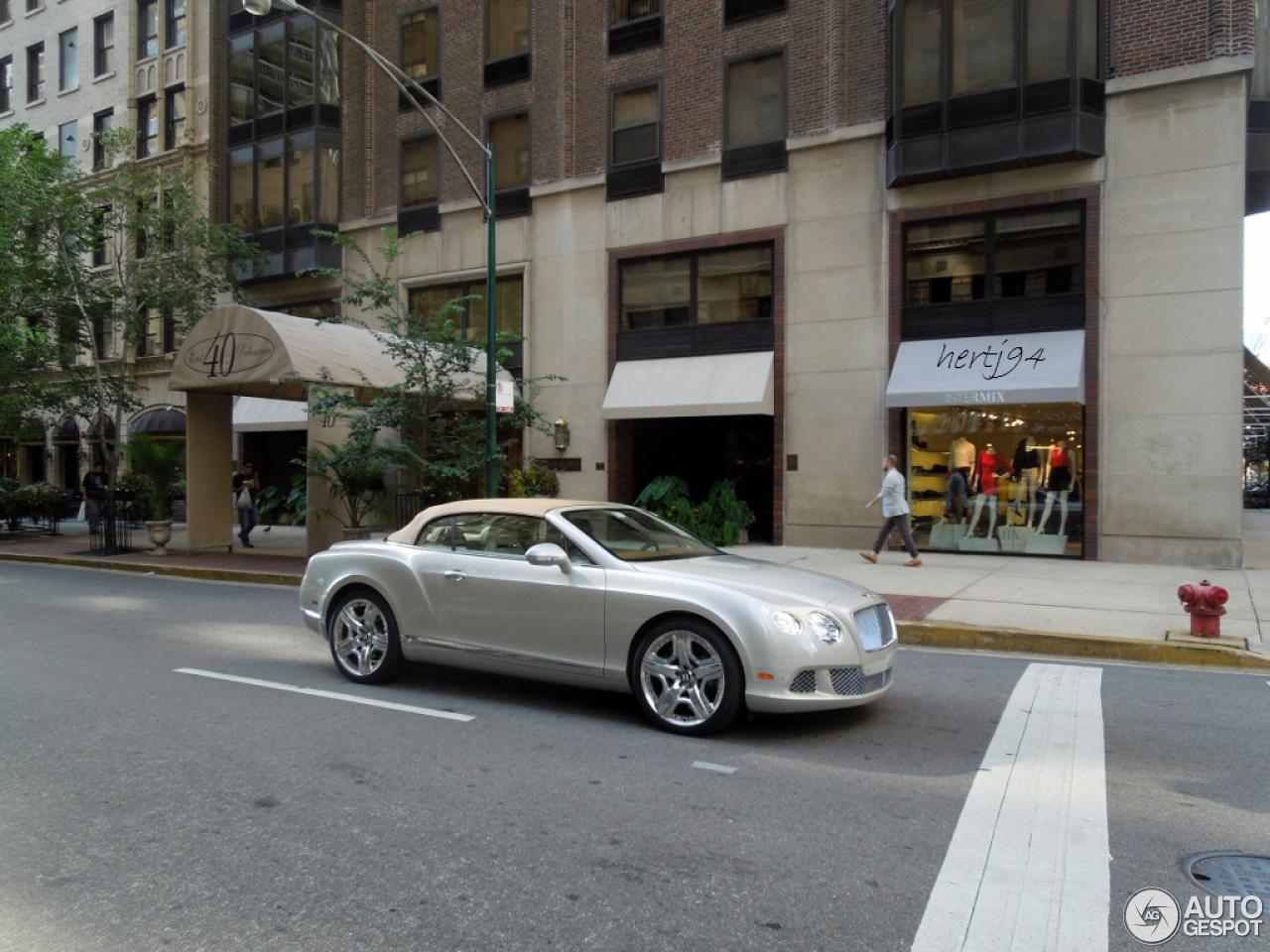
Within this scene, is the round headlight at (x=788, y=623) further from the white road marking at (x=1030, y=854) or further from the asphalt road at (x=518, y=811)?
the white road marking at (x=1030, y=854)

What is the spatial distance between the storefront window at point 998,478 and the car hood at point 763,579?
1065 centimetres

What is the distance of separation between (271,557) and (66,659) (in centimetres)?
937

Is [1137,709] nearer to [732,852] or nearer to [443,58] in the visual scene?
[732,852]

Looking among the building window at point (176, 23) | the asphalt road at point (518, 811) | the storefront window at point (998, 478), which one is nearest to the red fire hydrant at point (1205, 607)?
the asphalt road at point (518, 811)

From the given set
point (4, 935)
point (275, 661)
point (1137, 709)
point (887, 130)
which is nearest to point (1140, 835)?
point (1137, 709)

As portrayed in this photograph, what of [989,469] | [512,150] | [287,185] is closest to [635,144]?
[512,150]

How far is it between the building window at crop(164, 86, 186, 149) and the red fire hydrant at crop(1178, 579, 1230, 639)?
95.7ft

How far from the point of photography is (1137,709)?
20.6ft

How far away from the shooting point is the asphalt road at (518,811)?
10.6 ft

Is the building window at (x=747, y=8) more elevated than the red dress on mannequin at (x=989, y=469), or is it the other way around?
the building window at (x=747, y=8)

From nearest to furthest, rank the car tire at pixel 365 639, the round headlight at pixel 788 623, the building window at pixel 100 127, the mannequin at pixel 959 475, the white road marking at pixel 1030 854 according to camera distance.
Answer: the white road marking at pixel 1030 854 → the round headlight at pixel 788 623 → the car tire at pixel 365 639 → the mannequin at pixel 959 475 → the building window at pixel 100 127

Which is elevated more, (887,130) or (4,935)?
(887,130)

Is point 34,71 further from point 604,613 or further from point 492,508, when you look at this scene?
point 604,613

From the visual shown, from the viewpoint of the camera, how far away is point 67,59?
3142 cm
